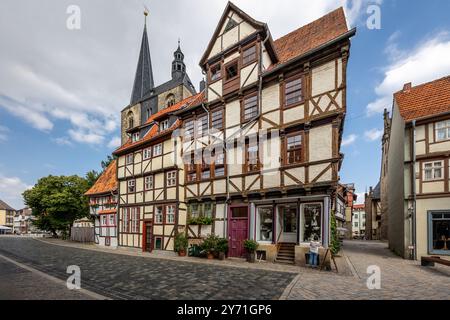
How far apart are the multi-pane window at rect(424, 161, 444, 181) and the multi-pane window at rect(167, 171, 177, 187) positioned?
14864mm

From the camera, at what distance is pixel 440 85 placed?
15531 millimetres

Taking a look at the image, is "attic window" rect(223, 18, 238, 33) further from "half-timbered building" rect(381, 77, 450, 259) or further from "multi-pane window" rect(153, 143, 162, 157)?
"half-timbered building" rect(381, 77, 450, 259)

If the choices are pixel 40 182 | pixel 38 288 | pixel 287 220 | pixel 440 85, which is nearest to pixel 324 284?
pixel 287 220

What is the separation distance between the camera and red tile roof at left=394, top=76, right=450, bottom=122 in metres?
14.3

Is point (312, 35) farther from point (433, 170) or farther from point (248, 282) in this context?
point (248, 282)

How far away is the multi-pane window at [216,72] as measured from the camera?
55.7 ft

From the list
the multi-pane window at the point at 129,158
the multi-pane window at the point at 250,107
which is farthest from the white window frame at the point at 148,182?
the multi-pane window at the point at 250,107

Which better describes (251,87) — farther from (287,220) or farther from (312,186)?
(287,220)

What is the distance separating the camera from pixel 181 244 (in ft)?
54.9

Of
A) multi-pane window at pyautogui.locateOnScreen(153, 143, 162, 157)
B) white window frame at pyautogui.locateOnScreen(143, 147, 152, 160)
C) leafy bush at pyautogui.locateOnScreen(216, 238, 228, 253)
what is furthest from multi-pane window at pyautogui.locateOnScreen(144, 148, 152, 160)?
leafy bush at pyautogui.locateOnScreen(216, 238, 228, 253)

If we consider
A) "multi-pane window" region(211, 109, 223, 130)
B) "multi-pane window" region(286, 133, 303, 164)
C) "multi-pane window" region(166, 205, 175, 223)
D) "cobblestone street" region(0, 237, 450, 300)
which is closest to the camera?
"cobblestone street" region(0, 237, 450, 300)

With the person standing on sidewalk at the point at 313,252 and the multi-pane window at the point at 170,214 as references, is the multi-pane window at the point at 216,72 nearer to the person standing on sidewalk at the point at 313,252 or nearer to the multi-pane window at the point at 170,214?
the multi-pane window at the point at 170,214

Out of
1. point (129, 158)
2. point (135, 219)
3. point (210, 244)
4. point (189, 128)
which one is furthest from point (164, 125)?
point (210, 244)

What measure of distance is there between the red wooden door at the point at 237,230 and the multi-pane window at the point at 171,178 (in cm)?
525
